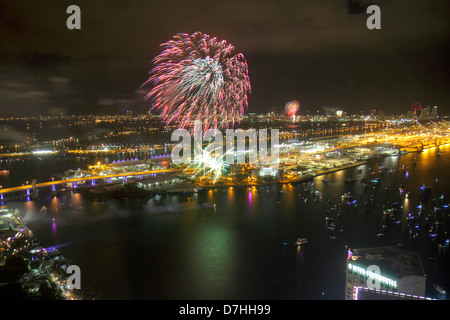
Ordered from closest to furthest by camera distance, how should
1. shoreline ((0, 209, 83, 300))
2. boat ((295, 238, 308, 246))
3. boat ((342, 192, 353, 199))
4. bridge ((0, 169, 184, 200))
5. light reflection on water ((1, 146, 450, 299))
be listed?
shoreline ((0, 209, 83, 300)), light reflection on water ((1, 146, 450, 299)), boat ((295, 238, 308, 246)), boat ((342, 192, 353, 199)), bridge ((0, 169, 184, 200))

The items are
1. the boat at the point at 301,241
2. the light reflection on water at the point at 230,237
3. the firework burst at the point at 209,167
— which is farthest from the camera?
the firework burst at the point at 209,167

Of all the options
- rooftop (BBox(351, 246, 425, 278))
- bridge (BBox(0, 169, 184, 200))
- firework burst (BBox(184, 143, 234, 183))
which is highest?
firework burst (BBox(184, 143, 234, 183))

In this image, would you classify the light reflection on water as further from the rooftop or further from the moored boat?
the rooftop

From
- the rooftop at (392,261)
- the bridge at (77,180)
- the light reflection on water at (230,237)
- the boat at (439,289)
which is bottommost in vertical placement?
the boat at (439,289)

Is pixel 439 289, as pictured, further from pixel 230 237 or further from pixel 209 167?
pixel 209 167

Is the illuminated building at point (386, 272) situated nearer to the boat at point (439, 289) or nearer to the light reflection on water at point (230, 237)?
the light reflection on water at point (230, 237)

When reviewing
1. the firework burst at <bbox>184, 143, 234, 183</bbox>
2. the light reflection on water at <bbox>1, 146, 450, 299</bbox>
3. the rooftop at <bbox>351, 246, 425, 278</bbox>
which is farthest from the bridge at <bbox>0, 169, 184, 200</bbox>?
the rooftop at <bbox>351, 246, 425, 278</bbox>

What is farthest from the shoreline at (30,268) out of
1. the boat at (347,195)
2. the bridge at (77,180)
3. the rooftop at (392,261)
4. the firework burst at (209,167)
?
the boat at (347,195)

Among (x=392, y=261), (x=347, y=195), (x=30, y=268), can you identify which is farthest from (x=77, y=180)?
(x=392, y=261)
